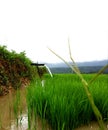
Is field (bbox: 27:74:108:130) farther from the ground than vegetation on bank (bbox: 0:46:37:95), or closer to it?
closer to it

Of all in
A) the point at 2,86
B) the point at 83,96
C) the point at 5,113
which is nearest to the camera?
the point at 83,96

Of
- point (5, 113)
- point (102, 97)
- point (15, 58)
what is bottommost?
point (5, 113)

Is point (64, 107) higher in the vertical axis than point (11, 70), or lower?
lower

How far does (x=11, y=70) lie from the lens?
765 centimetres

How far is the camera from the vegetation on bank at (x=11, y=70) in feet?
22.5

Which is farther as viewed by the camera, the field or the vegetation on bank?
the vegetation on bank

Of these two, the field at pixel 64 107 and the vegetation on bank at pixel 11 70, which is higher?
the vegetation on bank at pixel 11 70

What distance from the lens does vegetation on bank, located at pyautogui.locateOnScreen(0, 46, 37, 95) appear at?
687 centimetres

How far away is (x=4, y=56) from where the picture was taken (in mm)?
7484

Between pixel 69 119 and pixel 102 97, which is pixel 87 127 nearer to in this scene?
pixel 69 119

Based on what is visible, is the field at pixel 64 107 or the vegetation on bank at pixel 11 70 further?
the vegetation on bank at pixel 11 70

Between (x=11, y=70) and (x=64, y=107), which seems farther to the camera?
(x=11, y=70)

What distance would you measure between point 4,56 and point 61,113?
5.19 m

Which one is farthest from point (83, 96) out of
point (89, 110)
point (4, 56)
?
point (4, 56)
